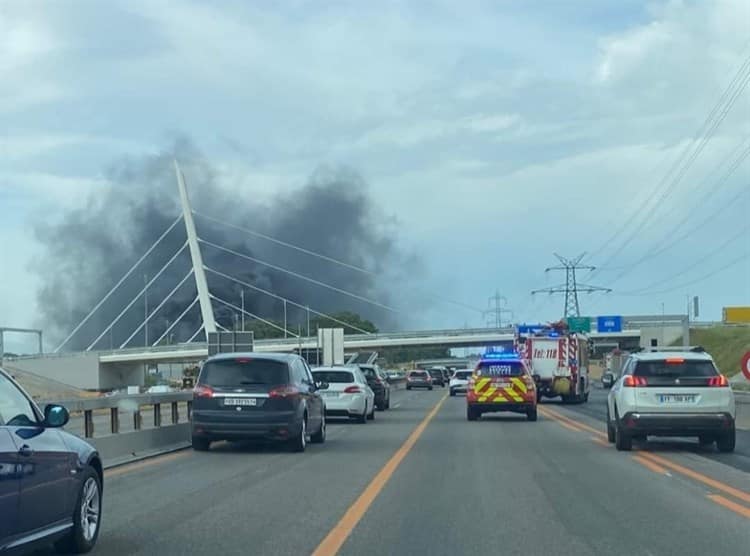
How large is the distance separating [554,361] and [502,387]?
16.5 meters

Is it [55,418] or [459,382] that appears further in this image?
[459,382]

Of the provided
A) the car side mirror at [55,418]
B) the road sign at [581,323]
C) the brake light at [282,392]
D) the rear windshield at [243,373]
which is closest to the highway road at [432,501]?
the brake light at [282,392]

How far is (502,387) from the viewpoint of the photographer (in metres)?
31.4

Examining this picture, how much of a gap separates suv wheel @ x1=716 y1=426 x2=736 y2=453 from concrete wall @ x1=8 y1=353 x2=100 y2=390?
88114 mm

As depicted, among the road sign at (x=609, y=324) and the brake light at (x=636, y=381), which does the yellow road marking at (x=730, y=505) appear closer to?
the brake light at (x=636, y=381)

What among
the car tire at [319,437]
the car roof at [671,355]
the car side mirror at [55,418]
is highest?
the car roof at [671,355]

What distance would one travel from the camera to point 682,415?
19.6m

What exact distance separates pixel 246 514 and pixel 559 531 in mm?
3291

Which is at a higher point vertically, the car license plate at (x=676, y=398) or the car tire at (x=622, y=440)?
the car license plate at (x=676, y=398)

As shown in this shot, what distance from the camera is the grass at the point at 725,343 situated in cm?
8518

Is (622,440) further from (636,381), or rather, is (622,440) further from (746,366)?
(746,366)

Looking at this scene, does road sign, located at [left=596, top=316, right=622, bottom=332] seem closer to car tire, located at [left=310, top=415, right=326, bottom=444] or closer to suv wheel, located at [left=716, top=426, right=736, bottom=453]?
car tire, located at [left=310, top=415, right=326, bottom=444]

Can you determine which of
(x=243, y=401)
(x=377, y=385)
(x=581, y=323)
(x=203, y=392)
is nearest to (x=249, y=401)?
(x=243, y=401)

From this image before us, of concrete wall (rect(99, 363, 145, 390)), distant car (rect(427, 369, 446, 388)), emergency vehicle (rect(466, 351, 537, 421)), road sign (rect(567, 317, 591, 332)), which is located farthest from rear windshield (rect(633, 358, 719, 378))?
concrete wall (rect(99, 363, 145, 390))
